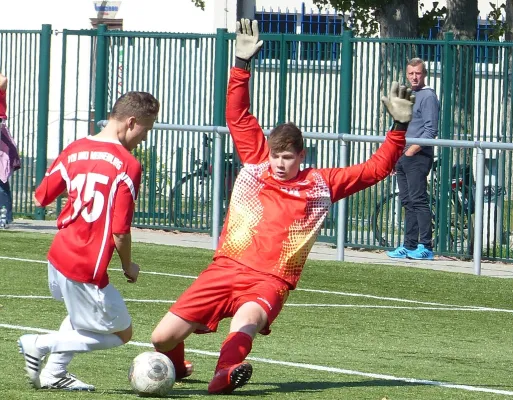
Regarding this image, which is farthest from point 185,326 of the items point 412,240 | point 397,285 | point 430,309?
point 412,240

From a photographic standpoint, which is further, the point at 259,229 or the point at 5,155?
the point at 5,155

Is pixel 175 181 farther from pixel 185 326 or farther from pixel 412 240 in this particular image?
pixel 185 326

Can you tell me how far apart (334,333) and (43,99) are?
9.99 m

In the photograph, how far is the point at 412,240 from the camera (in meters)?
15.9

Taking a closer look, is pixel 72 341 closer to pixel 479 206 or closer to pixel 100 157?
pixel 100 157

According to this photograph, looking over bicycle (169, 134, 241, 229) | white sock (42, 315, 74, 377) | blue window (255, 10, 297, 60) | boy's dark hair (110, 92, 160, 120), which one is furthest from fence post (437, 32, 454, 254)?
blue window (255, 10, 297, 60)

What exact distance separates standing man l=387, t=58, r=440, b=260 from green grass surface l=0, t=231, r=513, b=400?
3.20 ft

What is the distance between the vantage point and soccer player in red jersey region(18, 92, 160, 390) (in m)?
7.55

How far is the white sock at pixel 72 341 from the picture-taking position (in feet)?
24.8

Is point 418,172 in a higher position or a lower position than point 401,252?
higher

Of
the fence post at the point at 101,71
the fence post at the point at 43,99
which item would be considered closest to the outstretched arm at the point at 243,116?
the fence post at the point at 101,71

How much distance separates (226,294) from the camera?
7977 mm

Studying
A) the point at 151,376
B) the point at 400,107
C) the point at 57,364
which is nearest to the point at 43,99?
the point at 400,107

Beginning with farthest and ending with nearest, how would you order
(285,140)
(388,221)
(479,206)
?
(388,221) → (479,206) → (285,140)
